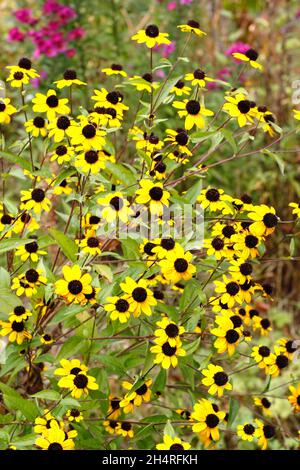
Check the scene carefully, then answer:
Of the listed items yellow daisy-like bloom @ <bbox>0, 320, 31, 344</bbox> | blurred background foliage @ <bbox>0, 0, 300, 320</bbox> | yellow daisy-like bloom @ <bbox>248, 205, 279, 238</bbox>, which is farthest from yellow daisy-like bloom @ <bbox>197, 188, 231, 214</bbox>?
blurred background foliage @ <bbox>0, 0, 300, 320</bbox>

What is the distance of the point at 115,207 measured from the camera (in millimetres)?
1378

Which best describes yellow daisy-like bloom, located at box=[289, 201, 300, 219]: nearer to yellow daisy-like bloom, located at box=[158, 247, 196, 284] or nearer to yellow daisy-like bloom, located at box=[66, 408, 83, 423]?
yellow daisy-like bloom, located at box=[158, 247, 196, 284]

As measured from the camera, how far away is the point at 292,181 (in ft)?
10.2

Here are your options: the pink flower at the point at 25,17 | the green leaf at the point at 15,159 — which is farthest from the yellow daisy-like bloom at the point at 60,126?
the pink flower at the point at 25,17

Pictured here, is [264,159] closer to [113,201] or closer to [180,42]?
[180,42]

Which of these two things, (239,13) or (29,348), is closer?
(29,348)

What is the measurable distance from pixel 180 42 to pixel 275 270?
1.34 meters

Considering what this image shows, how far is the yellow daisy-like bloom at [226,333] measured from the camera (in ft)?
4.60

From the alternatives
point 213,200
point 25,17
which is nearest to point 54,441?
point 213,200

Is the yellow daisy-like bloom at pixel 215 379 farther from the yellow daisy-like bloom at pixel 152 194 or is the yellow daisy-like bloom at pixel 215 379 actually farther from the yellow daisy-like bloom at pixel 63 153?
the yellow daisy-like bloom at pixel 63 153

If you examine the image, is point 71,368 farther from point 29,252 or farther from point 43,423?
point 29,252

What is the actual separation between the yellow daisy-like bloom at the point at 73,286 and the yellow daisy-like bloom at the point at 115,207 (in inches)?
5.2
